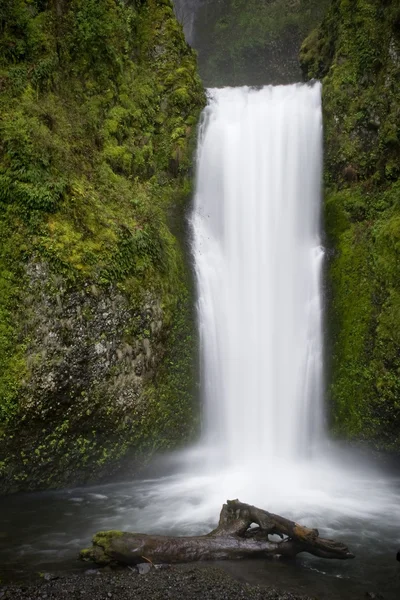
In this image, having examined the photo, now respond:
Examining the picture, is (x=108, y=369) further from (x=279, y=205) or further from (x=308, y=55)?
(x=308, y=55)

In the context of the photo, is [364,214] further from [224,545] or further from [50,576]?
[50,576]

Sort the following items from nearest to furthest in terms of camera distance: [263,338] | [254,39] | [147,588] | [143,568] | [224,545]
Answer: [147,588] < [143,568] < [224,545] < [263,338] < [254,39]

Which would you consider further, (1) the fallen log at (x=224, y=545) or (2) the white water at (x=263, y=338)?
(2) the white water at (x=263, y=338)

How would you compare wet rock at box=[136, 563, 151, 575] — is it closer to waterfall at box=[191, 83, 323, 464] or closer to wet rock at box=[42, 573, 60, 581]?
wet rock at box=[42, 573, 60, 581]

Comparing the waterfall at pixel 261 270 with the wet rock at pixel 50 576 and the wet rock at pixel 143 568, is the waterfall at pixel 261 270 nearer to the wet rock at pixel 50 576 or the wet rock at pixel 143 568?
the wet rock at pixel 143 568

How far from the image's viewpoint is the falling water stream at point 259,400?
21.7ft

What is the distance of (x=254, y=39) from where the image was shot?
91.8 ft

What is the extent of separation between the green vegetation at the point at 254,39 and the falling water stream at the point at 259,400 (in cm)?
1442

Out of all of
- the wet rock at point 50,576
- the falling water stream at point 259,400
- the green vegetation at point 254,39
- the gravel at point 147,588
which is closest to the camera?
the gravel at point 147,588

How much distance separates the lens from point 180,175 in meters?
13.6

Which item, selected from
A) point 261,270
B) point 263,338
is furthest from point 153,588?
point 261,270

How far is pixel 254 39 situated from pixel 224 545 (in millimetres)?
30068

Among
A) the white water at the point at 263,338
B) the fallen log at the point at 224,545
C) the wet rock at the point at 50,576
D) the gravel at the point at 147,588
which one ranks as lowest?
the wet rock at the point at 50,576

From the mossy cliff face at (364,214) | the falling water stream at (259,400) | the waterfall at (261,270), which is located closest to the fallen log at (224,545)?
the falling water stream at (259,400)
